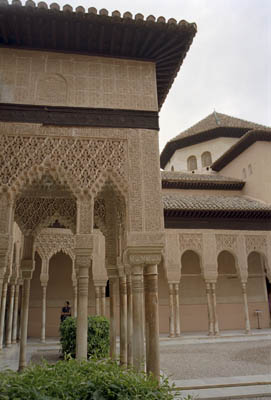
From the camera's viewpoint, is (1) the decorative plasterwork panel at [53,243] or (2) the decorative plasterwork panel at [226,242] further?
(2) the decorative plasterwork panel at [226,242]

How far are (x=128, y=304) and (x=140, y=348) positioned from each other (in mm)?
2011

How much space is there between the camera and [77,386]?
8.55 ft

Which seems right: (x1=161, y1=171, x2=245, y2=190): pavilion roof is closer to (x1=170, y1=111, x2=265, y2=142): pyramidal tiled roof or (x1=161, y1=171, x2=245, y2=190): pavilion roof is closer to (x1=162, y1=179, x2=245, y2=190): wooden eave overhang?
(x1=162, y1=179, x2=245, y2=190): wooden eave overhang

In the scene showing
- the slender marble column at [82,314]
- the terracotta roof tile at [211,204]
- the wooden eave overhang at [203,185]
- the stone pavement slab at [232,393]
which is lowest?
the stone pavement slab at [232,393]

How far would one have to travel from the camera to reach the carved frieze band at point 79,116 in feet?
19.6

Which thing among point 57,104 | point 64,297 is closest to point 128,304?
point 57,104

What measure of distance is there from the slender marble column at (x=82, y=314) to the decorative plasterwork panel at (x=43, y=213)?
8.36 feet

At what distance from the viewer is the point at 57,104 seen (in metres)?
6.13

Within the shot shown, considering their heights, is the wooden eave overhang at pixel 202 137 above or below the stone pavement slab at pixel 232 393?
above

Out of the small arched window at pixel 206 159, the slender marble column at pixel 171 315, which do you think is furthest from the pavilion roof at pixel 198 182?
the slender marble column at pixel 171 315

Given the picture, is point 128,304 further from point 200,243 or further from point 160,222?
point 200,243

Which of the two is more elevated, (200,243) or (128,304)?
(200,243)

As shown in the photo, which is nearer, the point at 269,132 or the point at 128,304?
the point at 128,304

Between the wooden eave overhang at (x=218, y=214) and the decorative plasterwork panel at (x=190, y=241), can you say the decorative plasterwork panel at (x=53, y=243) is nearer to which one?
the wooden eave overhang at (x=218, y=214)
